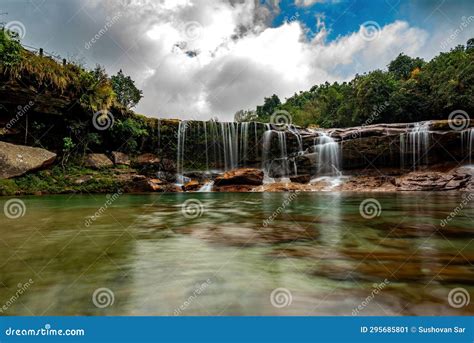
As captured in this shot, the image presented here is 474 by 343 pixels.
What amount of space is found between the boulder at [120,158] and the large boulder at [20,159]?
378 centimetres

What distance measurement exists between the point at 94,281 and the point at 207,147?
2005 cm

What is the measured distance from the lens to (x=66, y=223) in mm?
5863

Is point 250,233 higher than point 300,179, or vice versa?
point 300,179

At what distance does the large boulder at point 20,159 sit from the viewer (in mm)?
13656

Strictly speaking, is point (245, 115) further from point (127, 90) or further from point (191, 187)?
point (191, 187)

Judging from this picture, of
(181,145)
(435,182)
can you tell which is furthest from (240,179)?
(435,182)

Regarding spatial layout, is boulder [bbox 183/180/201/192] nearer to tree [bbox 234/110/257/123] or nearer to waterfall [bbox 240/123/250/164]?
waterfall [bbox 240/123/250/164]

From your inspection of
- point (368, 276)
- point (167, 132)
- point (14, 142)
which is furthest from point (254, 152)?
point (368, 276)

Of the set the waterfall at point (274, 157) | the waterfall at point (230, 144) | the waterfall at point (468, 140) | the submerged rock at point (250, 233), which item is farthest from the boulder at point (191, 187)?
the waterfall at point (468, 140)

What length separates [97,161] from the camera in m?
17.9

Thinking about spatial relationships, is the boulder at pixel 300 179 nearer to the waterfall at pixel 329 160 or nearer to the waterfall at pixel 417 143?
the waterfall at pixel 329 160

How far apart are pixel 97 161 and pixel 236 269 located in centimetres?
1717

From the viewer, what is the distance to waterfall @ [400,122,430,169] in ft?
68.2

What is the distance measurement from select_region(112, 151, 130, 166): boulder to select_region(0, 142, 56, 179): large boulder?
378cm
